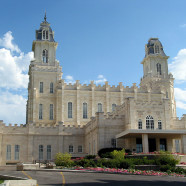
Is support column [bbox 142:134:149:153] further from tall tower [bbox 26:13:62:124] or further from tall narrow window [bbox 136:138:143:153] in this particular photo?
tall tower [bbox 26:13:62:124]

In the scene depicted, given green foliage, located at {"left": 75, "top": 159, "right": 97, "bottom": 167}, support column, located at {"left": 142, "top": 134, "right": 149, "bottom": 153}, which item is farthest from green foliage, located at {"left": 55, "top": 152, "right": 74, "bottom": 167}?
support column, located at {"left": 142, "top": 134, "right": 149, "bottom": 153}

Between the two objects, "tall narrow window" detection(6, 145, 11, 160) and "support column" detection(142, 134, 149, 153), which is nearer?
"support column" detection(142, 134, 149, 153)

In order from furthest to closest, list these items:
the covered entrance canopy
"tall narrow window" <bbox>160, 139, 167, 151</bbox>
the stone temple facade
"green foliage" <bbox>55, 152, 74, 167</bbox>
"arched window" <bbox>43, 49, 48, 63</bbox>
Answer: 1. "arched window" <bbox>43, 49, 48, 63</bbox>
2. the stone temple facade
3. "tall narrow window" <bbox>160, 139, 167, 151</bbox>
4. the covered entrance canopy
5. "green foliage" <bbox>55, 152, 74, 167</bbox>

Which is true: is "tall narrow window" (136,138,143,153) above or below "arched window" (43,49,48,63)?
below

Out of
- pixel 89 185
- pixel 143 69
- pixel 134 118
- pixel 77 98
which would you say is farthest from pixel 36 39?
pixel 89 185

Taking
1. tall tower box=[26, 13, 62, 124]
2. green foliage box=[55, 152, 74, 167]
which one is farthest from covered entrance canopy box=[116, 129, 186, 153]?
tall tower box=[26, 13, 62, 124]

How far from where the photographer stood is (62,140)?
4422 centimetres

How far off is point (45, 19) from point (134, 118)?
119 feet

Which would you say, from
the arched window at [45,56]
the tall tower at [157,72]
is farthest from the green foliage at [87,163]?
the arched window at [45,56]

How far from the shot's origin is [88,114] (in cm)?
5481

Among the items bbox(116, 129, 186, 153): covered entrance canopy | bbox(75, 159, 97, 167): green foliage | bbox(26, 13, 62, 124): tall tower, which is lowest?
bbox(75, 159, 97, 167): green foliage

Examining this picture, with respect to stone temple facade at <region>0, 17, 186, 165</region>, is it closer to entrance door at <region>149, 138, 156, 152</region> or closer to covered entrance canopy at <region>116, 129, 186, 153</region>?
covered entrance canopy at <region>116, 129, 186, 153</region>

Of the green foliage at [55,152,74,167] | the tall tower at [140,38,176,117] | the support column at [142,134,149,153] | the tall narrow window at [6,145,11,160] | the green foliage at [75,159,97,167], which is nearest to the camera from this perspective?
the green foliage at [75,159,97,167]

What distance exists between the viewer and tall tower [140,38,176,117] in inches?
2304
